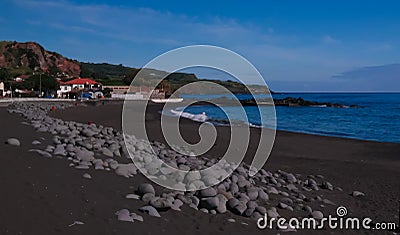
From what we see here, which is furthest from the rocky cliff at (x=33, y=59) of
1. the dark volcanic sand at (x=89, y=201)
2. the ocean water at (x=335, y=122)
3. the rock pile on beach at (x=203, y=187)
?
the dark volcanic sand at (x=89, y=201)

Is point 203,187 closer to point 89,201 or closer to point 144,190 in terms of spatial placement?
point 144,190

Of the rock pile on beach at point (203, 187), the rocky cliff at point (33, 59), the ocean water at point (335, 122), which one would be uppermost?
the rocky cliff at point (33, 59)

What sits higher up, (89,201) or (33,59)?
(33,59)

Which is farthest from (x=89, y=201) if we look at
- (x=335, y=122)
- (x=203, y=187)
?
(x=335, y=122)

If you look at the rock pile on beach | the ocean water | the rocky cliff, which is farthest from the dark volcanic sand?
the rocky cliff

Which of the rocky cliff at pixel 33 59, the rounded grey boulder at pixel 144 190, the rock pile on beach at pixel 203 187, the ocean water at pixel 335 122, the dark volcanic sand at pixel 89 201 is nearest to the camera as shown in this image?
the dark volcanic sand at pixel 89 201

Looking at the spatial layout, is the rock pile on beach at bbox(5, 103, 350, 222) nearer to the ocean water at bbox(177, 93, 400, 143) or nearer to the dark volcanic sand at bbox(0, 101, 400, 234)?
the dark volcanic sand at bbox(0, 101, 400, 234)

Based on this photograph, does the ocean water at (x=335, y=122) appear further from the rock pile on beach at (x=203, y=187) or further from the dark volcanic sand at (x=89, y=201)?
the dark volcanic sand at (x=89, y=201)

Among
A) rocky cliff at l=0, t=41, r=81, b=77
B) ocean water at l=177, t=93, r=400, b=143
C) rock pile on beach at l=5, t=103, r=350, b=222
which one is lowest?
A: ocean water at l=177, t=93, r=400, b=143

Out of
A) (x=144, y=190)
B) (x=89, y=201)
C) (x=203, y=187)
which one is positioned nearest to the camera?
(x=89, y=201)

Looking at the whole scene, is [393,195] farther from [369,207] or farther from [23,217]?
[23,217]

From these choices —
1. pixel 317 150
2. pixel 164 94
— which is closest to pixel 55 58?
pixel 164 94

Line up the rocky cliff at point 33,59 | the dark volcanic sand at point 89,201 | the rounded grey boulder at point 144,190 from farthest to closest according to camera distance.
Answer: the rocky cliff at point 33,59 < the rounded grey boulder at point 144,190 < the dark volcanic sand at point 89,201

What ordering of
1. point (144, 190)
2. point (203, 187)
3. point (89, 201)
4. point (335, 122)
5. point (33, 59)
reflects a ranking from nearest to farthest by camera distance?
point (89, 201), point (144, 190), point (203, 187), point (335, 122), point (33, 59)
